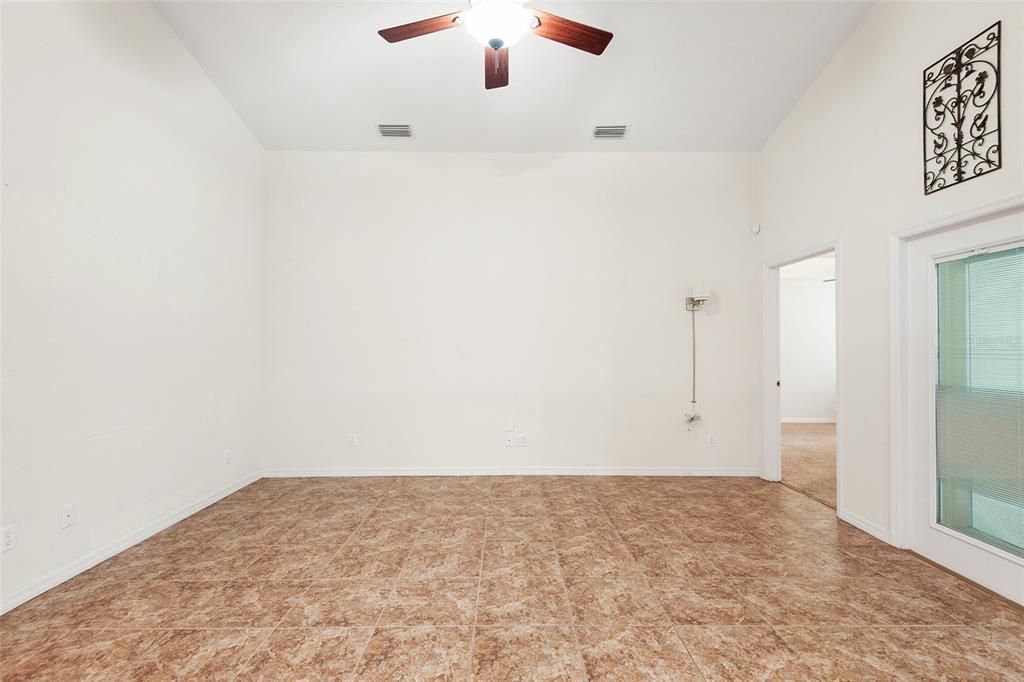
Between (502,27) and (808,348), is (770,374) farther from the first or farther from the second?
(808,348)

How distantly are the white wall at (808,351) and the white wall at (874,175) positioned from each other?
16.3 ft

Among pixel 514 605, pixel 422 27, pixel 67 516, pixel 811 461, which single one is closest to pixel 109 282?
pixel 67 516

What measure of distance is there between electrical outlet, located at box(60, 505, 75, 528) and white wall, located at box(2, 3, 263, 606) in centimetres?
3

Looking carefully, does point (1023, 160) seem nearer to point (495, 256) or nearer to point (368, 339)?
point (495, 256)

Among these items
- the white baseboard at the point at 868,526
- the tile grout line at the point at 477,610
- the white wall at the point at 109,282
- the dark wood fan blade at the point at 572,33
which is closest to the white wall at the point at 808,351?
the white baseboard at the point at 868,526

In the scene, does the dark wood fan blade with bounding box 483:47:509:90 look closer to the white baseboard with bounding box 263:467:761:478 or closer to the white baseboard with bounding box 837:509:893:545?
the white baseboard with bounding box 263:467:761:478

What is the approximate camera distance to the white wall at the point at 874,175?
2.08 m

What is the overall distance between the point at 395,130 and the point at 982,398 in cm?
468

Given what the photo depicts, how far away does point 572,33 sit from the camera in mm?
2078

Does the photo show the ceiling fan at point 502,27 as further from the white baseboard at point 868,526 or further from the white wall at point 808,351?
the white wall at point 808,351

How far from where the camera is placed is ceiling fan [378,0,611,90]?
1.90m

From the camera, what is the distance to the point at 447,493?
11.5 feet

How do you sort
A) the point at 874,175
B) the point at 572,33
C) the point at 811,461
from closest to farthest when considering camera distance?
the point at 572,33 < the point at 874,175 < the point at 811,461


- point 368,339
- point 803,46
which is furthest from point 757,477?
point 368,339
